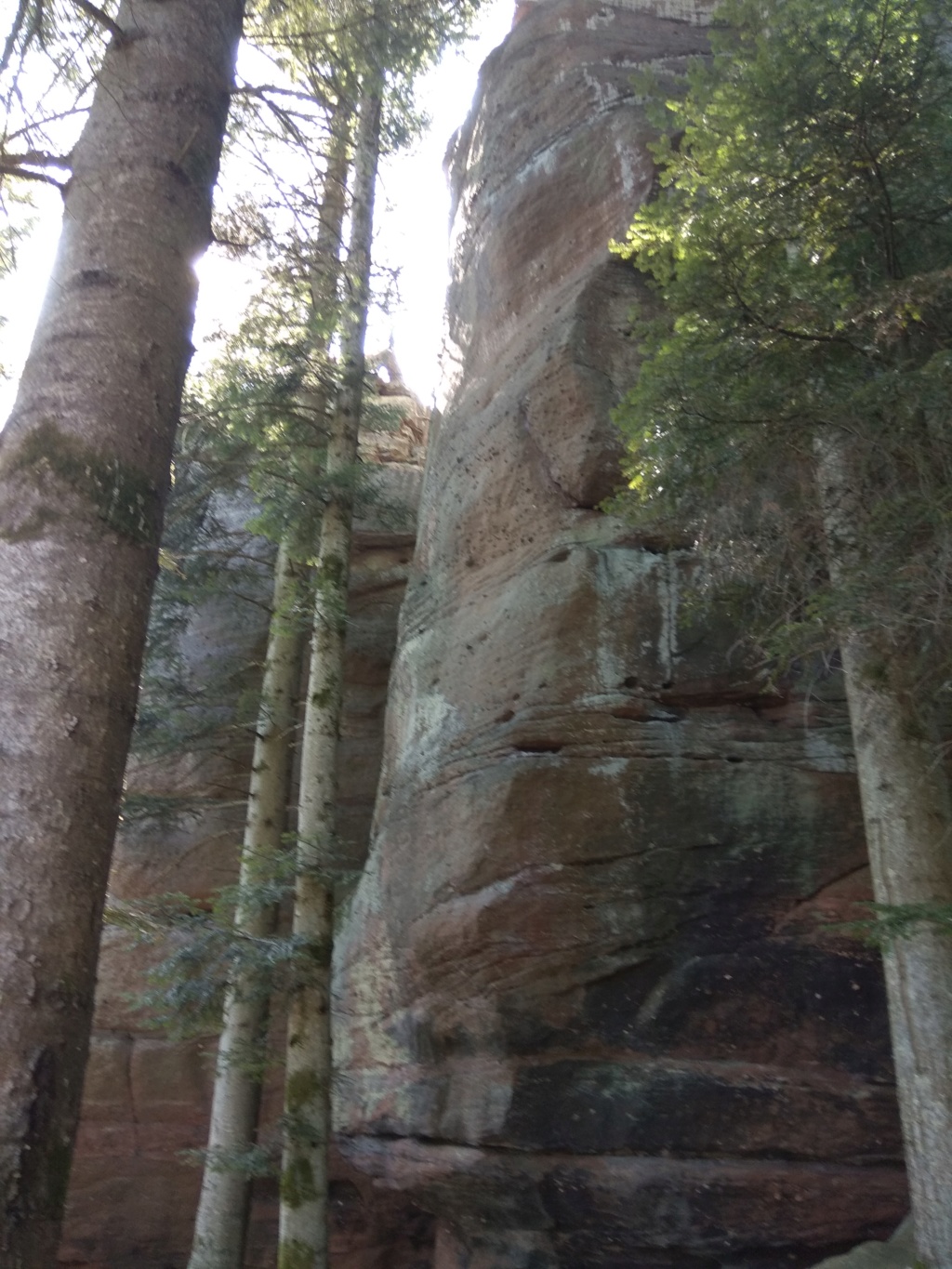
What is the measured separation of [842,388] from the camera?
7.01m

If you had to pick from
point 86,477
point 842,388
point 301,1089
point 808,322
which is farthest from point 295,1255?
point 808,322

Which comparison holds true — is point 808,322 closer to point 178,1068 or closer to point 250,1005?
point 250,1005

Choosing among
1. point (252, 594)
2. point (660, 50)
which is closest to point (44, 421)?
point (252, 594)

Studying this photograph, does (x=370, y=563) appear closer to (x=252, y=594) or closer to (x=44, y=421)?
(x=252, y=594)

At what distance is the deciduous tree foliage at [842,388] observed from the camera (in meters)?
6.39

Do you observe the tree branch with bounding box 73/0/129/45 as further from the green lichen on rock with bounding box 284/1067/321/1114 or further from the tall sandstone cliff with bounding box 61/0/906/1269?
the green lichen on rock with bounding box 284/1067/321/1114

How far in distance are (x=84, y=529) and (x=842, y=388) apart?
4.97 metres

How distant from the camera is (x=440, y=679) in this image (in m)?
Answer: 10.3

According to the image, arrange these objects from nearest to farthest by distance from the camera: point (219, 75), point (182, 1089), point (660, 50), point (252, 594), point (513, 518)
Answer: point (219, 75) → point (513, 518) → point (182, 1089) → point (660, 50) → point (252, 594)

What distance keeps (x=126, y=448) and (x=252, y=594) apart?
11213mm

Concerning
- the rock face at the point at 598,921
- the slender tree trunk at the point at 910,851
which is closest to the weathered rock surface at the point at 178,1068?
the rock face at the point at 598,921

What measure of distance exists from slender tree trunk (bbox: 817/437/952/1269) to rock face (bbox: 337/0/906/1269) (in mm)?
505

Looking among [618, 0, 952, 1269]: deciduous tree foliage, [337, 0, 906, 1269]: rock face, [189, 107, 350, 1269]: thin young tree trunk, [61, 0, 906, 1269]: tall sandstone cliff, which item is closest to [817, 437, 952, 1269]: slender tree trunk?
[618, 0, 952, 1269]: deciduous tree foliage

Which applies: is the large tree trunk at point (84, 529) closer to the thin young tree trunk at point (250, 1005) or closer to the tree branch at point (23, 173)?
the tree branch at point (23, 173)
